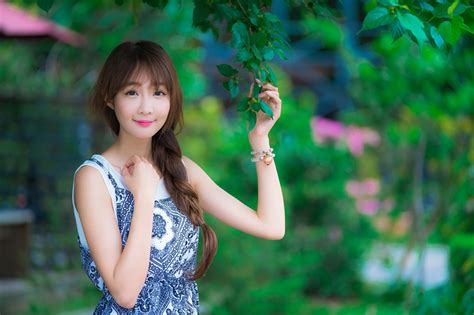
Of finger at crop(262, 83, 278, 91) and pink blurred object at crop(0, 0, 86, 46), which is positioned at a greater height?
finger at crop(262, 83, 278, 91)

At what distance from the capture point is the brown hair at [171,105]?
279 cm

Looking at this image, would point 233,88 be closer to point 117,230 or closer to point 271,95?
point 271,95

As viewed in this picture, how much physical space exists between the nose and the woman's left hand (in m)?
0.37

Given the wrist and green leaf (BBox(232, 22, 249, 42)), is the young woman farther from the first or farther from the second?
green leaf (BBox(232, 22, 249, 42))

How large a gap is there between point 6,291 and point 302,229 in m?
3.01

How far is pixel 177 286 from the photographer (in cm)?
283

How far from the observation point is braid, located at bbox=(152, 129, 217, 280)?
2.85m

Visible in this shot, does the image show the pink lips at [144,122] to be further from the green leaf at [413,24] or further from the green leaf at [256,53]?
the green leaf at [413,24]

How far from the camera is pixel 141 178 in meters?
2.71

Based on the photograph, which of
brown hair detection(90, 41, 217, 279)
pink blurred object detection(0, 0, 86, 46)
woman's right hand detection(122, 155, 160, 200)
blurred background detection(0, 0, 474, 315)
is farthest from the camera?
pink blurred object detection(0, 0, 86, 46)

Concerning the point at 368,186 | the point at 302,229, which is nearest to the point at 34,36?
the point at 302,229

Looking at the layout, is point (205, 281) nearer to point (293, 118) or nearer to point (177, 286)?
point (293, 118)

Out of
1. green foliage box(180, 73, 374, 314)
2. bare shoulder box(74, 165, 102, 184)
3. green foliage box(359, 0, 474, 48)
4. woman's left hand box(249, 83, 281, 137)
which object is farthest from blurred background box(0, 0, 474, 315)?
bare shoulder box(74, 165, 102, 184)

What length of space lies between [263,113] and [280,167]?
5.90m
